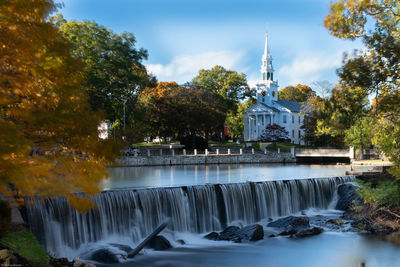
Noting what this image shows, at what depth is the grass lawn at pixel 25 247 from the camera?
8.51m

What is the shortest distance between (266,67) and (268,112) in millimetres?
9629

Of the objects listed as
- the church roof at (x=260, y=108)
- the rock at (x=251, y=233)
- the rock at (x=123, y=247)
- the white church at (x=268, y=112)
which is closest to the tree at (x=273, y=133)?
the white church at (x=268, y=112)

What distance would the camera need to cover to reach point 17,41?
6.99m

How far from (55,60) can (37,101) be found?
827mm

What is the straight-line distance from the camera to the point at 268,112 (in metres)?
77.6

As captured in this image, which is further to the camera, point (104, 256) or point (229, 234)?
point (229, 234)

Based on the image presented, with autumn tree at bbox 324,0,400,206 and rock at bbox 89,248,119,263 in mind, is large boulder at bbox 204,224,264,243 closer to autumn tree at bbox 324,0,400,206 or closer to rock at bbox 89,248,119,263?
rock at bbox 89,248,119,263

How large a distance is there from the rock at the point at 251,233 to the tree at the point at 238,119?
221 feet

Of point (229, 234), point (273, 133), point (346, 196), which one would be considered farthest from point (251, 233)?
point (273, 133)

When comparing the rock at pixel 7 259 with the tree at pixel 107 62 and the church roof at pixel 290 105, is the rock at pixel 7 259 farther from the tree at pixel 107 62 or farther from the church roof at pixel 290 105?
the church roof at pixel 290 105

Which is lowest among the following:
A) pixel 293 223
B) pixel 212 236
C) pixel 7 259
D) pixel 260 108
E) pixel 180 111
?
pixel 212 236

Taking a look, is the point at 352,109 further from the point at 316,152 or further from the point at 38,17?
the point at 316,152

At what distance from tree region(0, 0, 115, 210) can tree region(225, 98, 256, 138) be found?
76537 mm

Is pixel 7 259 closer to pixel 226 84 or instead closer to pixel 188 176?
pixel 188 176
